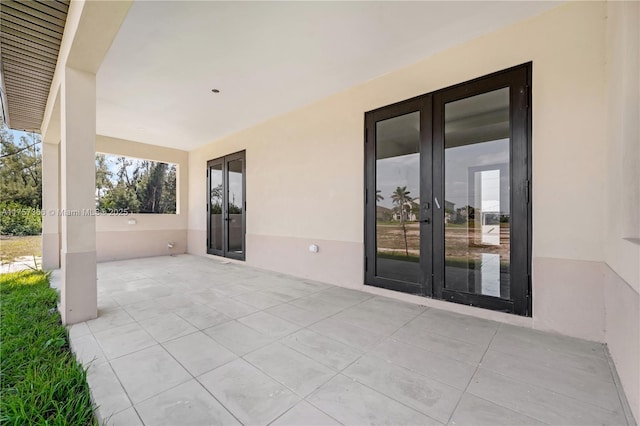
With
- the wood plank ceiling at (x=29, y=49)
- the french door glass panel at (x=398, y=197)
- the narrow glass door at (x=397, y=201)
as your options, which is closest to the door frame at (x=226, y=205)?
the wood plank ceiling at (x=29, y=49)

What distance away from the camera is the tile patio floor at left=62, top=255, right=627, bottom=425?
1.40 m

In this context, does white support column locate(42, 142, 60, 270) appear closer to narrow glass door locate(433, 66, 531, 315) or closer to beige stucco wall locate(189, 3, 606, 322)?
beige stucco wall locate(189, 3, 606, 322)

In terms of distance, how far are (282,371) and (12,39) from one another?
400cm

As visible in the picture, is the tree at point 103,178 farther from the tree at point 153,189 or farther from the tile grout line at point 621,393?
the tile grout line at point 621,393

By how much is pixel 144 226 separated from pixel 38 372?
5.56 m

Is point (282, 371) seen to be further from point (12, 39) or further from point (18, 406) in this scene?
point (12, 39)

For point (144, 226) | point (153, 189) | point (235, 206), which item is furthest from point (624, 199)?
point (153, 189)

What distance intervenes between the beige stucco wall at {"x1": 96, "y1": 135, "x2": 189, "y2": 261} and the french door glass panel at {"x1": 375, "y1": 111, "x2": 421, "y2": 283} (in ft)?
19.2

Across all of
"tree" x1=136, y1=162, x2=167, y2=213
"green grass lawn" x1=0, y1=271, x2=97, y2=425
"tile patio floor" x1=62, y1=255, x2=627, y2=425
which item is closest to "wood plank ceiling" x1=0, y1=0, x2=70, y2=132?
"green grass lawn" x1=0, y1=271, x2=97, y2=425

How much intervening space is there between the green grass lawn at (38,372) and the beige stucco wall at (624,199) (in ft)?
9.53

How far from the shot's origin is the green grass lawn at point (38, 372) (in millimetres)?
1379

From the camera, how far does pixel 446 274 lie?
2.96m

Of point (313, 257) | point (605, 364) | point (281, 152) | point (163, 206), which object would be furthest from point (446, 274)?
point (163, 206)

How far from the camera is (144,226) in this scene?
261 inches
